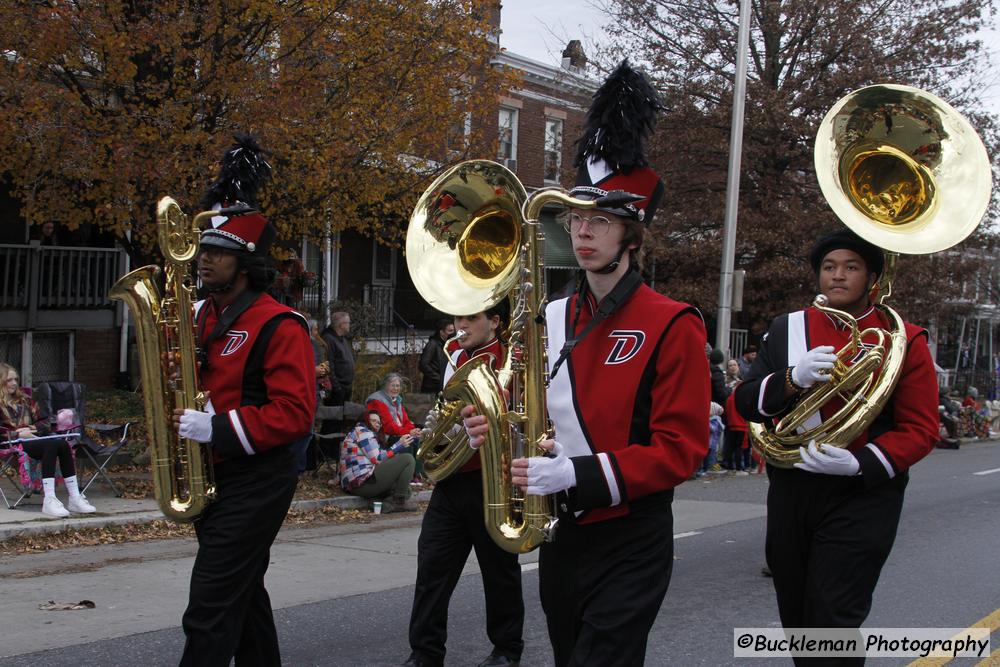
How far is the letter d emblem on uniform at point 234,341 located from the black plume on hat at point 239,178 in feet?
Answer: 2.52

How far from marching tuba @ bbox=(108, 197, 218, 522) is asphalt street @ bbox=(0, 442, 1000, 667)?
1.91 meters

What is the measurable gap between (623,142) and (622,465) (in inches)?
41.6

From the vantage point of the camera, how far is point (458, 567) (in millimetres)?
5531

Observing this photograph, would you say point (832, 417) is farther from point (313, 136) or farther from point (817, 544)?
point (313, 136)

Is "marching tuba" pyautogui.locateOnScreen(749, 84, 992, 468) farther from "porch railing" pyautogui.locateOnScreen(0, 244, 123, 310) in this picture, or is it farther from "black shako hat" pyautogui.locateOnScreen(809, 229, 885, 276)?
"porch railing" pyautogui.locateOnScreen(0, 244, 123, 310)

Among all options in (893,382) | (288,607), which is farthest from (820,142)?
(288,607)

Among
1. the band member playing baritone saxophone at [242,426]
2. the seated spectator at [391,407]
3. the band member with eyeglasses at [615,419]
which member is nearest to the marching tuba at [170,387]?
the band member playing baritone saxophone at [242,426]

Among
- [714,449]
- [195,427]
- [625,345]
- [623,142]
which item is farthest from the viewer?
[714,449]

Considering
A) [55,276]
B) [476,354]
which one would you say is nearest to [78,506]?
[476,354]

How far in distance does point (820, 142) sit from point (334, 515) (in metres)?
7.23

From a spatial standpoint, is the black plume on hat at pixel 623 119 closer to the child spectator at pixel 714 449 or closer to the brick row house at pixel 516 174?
the child spectator at pixel 714 449

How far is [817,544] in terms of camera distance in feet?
14.2

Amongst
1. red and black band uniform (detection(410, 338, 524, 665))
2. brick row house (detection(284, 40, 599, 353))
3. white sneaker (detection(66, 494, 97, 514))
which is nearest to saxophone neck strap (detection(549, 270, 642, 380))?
red and black band uniform (detection(410, 338, 524, 665))

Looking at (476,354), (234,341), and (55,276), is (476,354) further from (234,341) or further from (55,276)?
(55,276)
